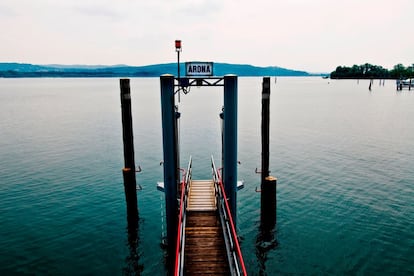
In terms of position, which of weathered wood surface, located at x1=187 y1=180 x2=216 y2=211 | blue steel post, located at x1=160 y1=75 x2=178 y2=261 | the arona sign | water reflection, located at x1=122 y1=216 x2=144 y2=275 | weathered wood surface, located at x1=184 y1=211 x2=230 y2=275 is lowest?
water reflection, located at x1=122 y1=216 x2=144 y2=275

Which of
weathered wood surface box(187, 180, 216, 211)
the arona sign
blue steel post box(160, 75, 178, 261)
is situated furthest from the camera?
weathered wood surface box(187, 180, 216, 211)

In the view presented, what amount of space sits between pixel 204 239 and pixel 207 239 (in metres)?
0.11

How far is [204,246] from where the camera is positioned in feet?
36.4

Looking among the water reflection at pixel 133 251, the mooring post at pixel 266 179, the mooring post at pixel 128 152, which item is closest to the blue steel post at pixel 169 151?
the water reflection at pixel 133 251

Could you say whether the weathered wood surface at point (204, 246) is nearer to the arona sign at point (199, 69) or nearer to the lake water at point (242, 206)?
the lake water at point (242, 206)

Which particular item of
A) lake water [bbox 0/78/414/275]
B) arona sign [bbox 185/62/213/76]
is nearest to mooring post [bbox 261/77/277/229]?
lake water [bbox 0/78/414/275]

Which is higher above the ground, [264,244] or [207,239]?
[207,239]

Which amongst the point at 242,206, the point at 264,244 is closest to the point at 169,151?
the point at 264,244

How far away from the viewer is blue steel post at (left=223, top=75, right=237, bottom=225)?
40.2 feet

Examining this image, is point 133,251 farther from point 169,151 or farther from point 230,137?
point 230,137

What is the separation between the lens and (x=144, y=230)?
1725 cm

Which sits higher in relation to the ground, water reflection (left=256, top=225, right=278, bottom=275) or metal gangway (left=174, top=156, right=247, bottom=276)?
metal gangway (left=174, top=156, right=247, bottom=276)

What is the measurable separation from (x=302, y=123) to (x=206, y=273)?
46562 millimetres

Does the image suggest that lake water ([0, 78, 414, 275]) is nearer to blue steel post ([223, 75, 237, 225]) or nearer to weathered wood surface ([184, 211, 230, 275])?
weathered wood surface ([184, 211, 230, 275])
